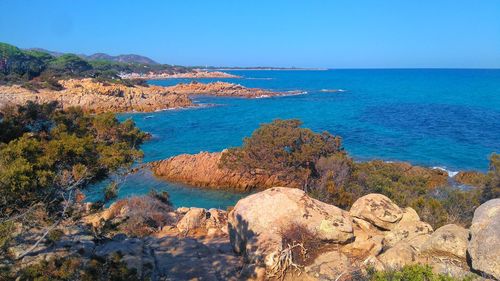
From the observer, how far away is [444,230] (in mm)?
8828

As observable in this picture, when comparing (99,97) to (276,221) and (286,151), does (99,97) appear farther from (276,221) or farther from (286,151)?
(276,221)

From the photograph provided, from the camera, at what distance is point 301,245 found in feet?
31.6

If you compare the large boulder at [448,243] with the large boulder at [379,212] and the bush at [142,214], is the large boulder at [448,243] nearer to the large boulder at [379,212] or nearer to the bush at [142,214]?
the large boulder at [379,212]

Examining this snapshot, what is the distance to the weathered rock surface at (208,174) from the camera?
24.1 m

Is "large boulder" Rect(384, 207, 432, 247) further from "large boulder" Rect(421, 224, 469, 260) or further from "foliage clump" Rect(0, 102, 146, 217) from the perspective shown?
"foliage clump" Rect(0, 102, 146, 217)

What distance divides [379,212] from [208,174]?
15863 millimetres

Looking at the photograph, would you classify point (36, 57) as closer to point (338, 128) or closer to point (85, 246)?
point (338, 128)

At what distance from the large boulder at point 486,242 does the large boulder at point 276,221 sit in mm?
3090

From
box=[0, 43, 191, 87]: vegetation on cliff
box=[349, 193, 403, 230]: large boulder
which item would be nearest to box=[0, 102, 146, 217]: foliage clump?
box=[349, 193, 403, 230]: large boulder

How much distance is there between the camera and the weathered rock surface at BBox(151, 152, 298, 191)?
24.1 m

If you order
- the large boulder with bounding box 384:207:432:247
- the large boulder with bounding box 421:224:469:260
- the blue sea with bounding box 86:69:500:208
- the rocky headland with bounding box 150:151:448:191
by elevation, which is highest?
the large boulder with bounding box 421:224:469:260

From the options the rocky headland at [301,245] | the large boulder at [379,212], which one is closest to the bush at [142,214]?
the rocky headland at [301,245]

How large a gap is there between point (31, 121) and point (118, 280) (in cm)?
689

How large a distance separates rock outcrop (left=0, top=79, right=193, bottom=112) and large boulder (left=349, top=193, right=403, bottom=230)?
47.8 m
